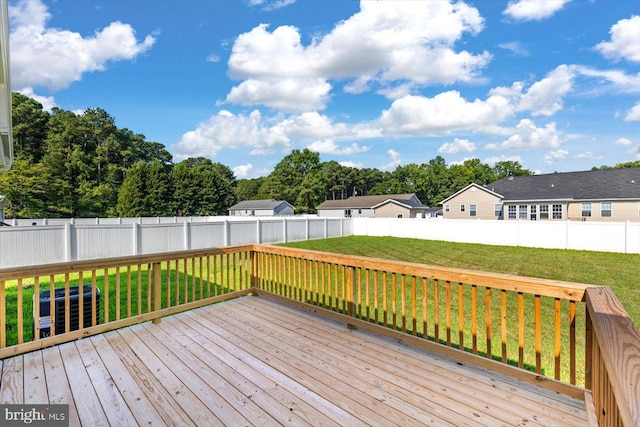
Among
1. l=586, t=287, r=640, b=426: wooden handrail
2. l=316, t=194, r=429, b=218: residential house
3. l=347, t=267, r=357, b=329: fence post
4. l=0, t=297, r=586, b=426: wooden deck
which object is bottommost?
l=0, t=297, r=586, b=426: wooden deck

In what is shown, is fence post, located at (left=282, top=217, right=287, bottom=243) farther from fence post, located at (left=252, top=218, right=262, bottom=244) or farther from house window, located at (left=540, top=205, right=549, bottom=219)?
house window, located at (left=540, top=205, right=549, bottom=219)

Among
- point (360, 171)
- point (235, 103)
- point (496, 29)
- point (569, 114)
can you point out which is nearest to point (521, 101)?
point (569, 114)

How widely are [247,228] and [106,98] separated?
2908 centimetres

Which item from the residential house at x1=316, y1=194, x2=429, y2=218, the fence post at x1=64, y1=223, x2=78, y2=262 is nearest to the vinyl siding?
the residential house at x1=316, y1=194, x2=429, y2=218

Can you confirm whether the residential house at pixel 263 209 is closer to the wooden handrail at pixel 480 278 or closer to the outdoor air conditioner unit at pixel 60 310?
the outdoor air conditioner unit at pixel 60 310

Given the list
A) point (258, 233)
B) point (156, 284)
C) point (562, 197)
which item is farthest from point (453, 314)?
point (562, 197)

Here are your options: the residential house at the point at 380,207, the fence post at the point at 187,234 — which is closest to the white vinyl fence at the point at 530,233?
the fence post at the point at 187,234

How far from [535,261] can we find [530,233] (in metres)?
3.70

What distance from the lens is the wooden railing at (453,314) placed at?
4.33 feet

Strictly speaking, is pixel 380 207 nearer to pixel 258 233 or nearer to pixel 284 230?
pixel 284 230

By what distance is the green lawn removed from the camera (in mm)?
6685

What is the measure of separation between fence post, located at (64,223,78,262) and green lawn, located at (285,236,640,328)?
7.19m

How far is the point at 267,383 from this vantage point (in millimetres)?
2400

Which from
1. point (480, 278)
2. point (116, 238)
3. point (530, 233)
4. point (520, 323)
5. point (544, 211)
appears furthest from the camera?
point (544, 211)
